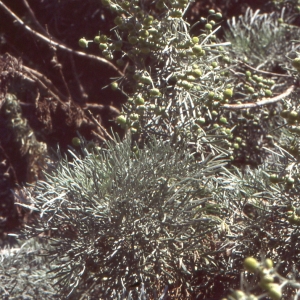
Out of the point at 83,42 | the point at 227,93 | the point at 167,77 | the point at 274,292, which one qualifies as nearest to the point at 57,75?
the point at 83,42

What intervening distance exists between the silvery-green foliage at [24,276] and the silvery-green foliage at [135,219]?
0.35m

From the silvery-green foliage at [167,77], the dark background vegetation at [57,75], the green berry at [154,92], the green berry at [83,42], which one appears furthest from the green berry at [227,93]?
the dark background vegetation at [57,75]

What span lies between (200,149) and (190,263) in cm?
30

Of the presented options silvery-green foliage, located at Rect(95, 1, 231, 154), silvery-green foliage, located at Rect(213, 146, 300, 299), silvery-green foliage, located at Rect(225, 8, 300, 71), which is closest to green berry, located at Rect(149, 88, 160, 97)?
silvery-green foliage, located at Rect(95, 1, 231, 154)

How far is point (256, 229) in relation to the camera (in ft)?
3.62

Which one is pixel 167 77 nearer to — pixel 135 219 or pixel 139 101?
pixel 139 101

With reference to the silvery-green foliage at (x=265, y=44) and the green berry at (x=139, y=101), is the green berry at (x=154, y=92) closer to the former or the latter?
the green berry at (x=139, y=101)

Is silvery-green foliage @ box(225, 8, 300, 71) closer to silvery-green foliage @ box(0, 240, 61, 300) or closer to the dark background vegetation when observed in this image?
the dark background vegetation

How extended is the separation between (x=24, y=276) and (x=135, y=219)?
1.99ft

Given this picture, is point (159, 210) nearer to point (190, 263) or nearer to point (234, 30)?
point (190, 263)

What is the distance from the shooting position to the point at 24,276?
→ 1.43 metres

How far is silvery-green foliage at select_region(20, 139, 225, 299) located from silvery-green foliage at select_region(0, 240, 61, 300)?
1.15ft

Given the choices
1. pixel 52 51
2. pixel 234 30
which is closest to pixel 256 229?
pixel 234 30

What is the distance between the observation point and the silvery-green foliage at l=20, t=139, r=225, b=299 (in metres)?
1.00
